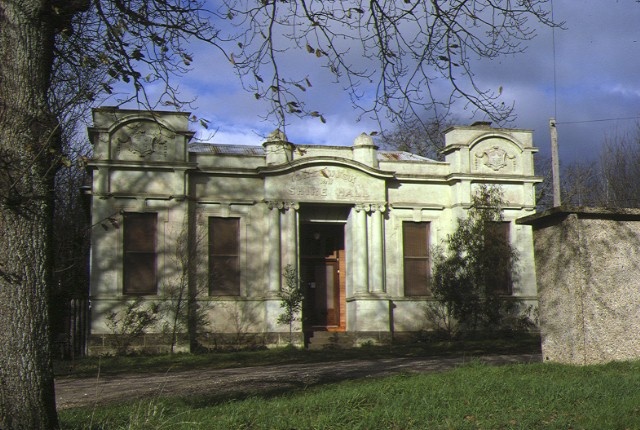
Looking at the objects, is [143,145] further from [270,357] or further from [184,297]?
[270,357]

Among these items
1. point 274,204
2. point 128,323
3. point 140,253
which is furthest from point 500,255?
point 128,323

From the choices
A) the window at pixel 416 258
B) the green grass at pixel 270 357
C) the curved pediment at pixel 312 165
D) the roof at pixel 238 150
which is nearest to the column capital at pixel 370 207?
the curved pediment at pixel 312 165

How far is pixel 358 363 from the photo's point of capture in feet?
55.8

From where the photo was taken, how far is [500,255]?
85.9 feet

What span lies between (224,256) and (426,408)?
1659 cm

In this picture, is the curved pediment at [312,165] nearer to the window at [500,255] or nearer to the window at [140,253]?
the window at [140,253]

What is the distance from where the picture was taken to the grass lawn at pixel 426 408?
312 inches

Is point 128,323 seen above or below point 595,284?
below

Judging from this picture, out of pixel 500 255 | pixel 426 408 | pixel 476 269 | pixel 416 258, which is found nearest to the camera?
pixel 426 408

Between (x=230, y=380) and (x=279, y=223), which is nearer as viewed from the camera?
(x=230, y=380)

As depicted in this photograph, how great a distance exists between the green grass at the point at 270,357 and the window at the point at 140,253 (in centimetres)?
234

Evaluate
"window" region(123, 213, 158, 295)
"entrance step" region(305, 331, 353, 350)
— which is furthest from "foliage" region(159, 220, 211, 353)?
"entrance step" region(305, 331, 353, 350)

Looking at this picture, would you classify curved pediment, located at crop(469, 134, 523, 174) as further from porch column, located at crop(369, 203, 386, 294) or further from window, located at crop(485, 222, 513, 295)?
porch column, located at crop(369, 203, 386, 294)

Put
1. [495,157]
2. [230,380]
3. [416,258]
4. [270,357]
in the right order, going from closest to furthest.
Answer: [230,380] < [270,357] < [416,258] < [495,157]
